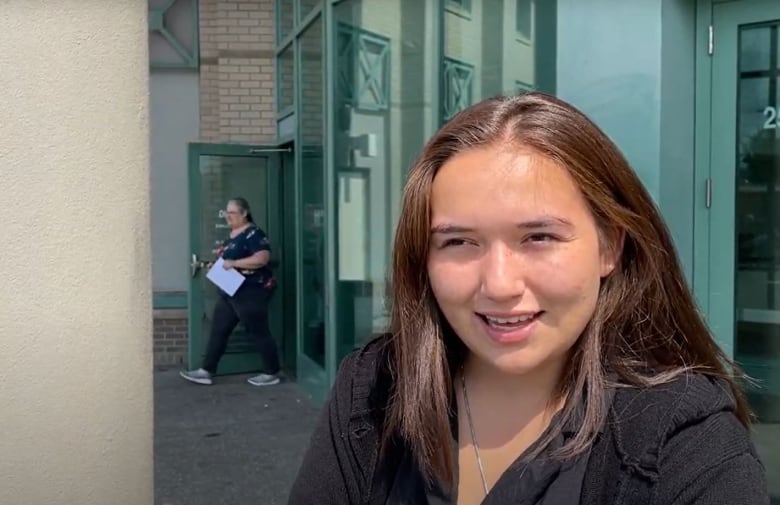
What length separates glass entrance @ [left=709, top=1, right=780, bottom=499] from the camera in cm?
359

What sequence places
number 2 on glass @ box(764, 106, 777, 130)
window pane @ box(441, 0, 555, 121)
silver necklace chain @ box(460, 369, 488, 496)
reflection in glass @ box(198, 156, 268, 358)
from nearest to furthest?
silver necklace chain @ box(460, 369, 488, 496), number 2 on glass @ box(764, 106, 777, 130), window pane @ box(441, 0, 555, 121), reflection in glass @ box(198, 156, 268, 358)

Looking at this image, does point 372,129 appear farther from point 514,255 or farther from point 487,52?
point 514,255

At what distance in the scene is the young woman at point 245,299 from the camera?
7297 millimetres

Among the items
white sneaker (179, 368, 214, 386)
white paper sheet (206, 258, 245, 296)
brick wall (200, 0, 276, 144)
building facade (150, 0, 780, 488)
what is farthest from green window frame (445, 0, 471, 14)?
white sneaker (179, 368, 214, 386)

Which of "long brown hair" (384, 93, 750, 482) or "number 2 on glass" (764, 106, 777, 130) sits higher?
"number 2 on glass" (764, 106, 777, 130)

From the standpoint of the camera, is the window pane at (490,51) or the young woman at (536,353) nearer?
the young woman at (536,353)

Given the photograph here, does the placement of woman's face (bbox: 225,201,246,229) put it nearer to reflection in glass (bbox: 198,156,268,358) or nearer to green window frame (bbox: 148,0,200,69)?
reflection in glass (bbox: 198,156,268,358)

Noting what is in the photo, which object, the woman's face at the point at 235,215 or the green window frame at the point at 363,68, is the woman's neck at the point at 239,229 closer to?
the woman's face at the point at 235,215

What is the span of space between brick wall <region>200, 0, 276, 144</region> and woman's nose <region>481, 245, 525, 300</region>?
283 inches

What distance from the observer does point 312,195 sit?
6.84 metres

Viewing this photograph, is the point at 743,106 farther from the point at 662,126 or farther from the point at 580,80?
the point at 580,80

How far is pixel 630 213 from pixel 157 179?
25.7 ft

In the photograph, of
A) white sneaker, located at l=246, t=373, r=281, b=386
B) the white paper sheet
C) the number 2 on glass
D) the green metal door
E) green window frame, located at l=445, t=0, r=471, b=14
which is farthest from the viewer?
the green metal door

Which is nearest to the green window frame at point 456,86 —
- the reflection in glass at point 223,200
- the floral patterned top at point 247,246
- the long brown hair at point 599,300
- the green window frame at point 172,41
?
the floral patterned top at point 247,246
